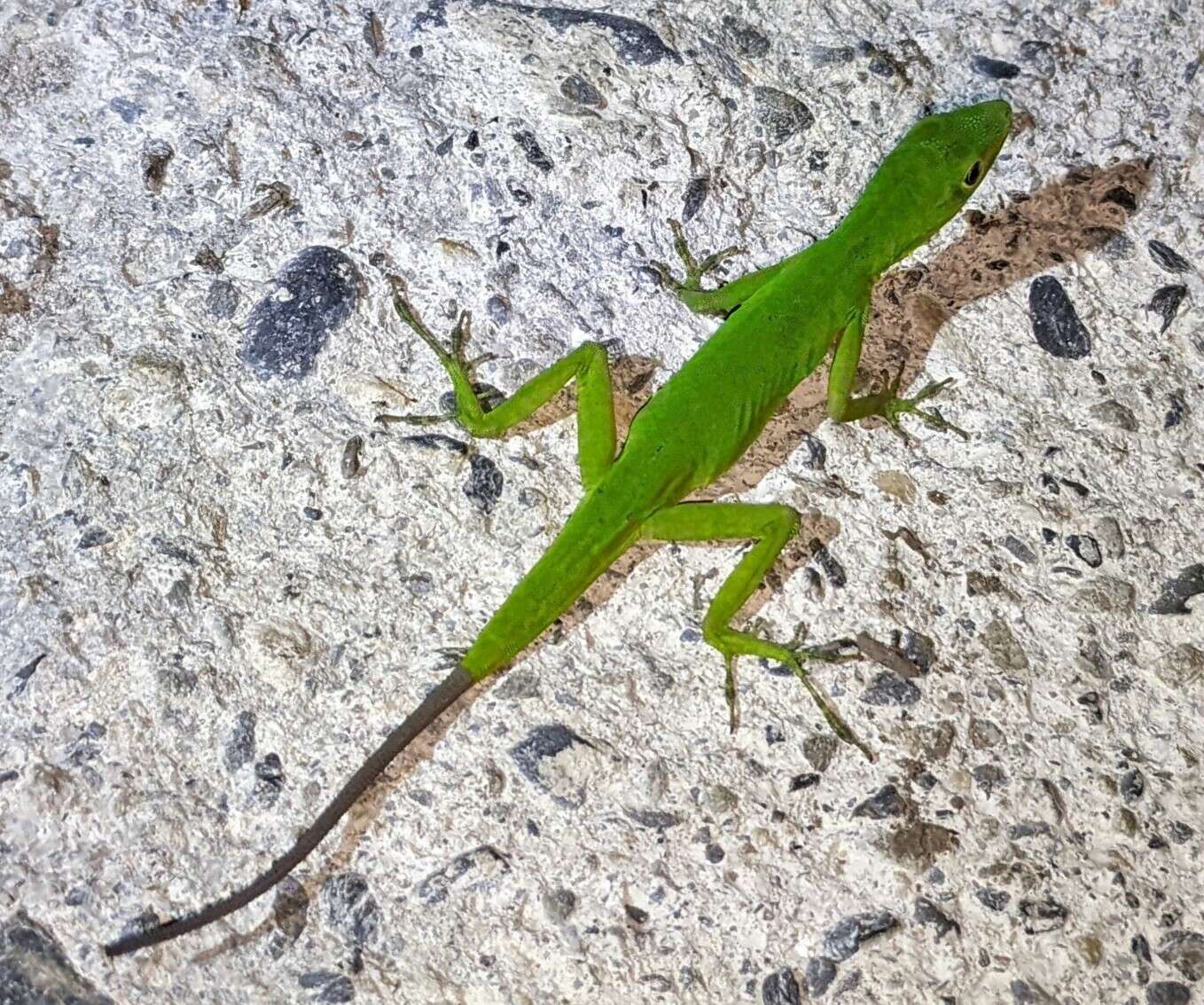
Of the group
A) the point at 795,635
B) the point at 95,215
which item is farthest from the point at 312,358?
the point at 795,635

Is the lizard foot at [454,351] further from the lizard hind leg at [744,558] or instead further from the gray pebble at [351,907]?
the gray pebble at [351,907]

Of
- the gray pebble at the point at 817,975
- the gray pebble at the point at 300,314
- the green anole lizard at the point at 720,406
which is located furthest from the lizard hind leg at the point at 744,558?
the gray pebble at the point at 300,314

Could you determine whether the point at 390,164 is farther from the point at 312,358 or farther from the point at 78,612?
the point at 78,612

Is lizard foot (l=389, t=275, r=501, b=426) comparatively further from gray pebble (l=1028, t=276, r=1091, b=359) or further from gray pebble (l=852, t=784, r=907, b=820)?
gray pebble (l=1028, t=276, r=1091, b=359)

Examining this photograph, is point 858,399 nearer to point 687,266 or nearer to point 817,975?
point 687,266

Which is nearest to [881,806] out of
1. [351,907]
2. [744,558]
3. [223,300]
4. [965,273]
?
[744,558]

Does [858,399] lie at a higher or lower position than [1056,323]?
lower
